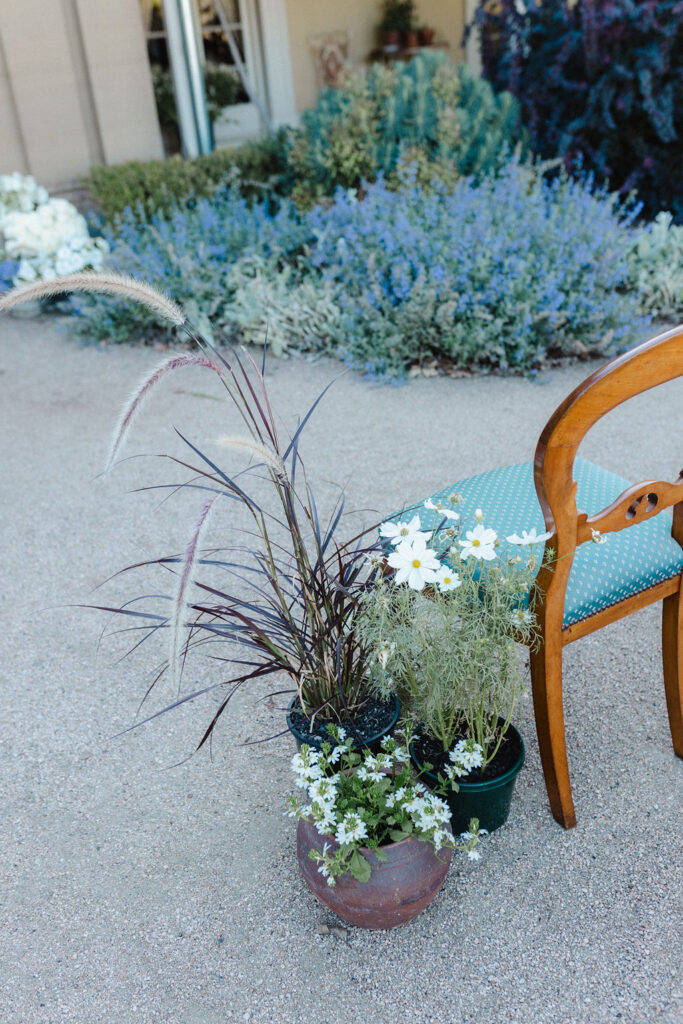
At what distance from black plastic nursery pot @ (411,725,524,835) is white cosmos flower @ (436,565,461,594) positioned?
1.42ft

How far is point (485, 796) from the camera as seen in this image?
1720 mm

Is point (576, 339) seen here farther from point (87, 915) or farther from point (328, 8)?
point (328, 8)

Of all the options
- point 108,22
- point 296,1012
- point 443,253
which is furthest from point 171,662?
point 108,22

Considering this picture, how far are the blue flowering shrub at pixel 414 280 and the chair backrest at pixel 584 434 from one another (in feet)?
8.26

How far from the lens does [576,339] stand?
4160mm

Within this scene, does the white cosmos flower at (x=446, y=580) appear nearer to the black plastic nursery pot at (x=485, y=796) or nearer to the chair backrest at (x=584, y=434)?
the chair backrest at (x=584, y=434)

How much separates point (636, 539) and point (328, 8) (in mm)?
9107

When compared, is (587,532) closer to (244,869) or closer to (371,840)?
(371,840)

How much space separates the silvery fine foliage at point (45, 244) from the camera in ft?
18.2

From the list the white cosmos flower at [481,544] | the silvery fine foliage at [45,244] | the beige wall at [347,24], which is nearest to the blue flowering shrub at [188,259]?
the silvery fine foliage at [45,244]

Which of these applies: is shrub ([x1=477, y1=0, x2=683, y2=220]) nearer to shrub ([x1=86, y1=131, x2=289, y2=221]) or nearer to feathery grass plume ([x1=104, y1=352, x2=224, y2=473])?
shrub ([x1=86, y1=131, x2=289, y2=221])

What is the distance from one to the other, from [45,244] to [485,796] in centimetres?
514

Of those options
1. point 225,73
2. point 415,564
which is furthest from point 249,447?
point 225,73

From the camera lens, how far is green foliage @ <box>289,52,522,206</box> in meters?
5.71
